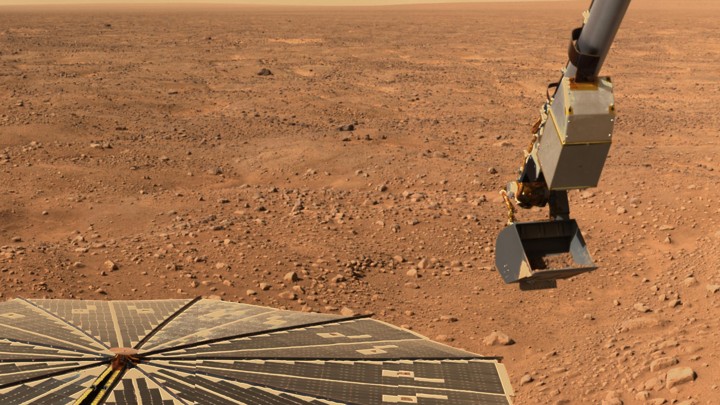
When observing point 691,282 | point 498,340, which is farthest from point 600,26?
point 691,282

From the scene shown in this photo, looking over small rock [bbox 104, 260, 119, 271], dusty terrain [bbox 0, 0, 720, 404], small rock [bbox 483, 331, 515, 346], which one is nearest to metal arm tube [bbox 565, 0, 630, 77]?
dusty terrain [bbox 0, 0, 720, 404]

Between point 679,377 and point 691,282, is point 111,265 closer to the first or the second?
point 679,377

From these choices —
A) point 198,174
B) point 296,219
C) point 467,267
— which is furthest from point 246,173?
point 467,267

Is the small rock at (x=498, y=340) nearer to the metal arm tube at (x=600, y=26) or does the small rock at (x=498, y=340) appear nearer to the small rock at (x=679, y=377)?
the small rock at (x=679, y=377)

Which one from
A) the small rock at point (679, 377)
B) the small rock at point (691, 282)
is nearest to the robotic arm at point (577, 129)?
the small rock at point (679, 377)

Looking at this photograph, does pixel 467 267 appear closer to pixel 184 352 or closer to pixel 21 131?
pixel 184 352

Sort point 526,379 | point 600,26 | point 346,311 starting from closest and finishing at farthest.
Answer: point 600,26 → point 526,379 → point 346,311
